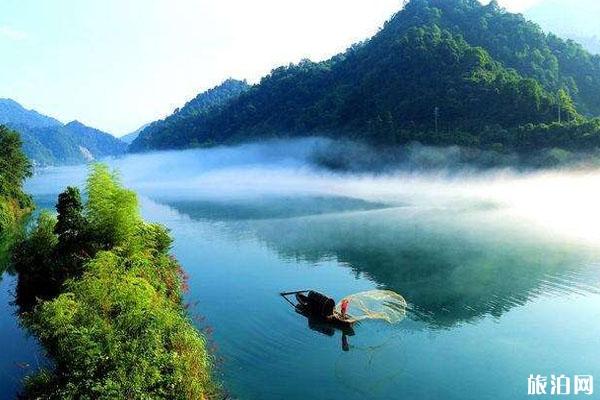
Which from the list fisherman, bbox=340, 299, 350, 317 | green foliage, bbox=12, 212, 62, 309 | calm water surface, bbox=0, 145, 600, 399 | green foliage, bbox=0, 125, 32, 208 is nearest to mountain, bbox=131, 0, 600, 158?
calm water surface, bbox=0, 145, 600, 399

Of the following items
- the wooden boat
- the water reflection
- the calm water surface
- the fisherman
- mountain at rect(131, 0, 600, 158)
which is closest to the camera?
the calm water surface

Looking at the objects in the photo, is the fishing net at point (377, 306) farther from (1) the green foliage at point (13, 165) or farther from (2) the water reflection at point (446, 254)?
(1) the green foliage at point (13, 165)

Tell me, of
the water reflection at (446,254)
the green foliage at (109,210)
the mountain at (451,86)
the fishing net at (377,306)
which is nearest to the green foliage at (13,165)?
the water reflection at (446,254)

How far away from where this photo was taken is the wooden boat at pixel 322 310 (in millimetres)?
26806

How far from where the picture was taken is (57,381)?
1540 cm

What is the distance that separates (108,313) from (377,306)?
15.6m

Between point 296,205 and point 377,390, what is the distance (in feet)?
206

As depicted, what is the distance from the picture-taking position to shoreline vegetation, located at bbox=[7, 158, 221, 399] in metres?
15.4

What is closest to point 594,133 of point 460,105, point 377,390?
point 460,105

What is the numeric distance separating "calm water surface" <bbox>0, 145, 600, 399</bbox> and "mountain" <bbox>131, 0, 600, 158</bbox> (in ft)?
91.9

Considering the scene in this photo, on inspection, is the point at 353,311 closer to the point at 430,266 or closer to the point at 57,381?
the point at 430,266

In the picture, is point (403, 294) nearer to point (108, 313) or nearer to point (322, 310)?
point (322, 310)

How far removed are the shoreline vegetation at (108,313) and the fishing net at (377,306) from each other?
9273 millimetres

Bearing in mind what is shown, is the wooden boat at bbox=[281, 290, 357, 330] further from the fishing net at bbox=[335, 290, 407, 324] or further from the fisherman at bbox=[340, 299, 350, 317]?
the fishing net at bbox=[335, 290, 407, 324]
